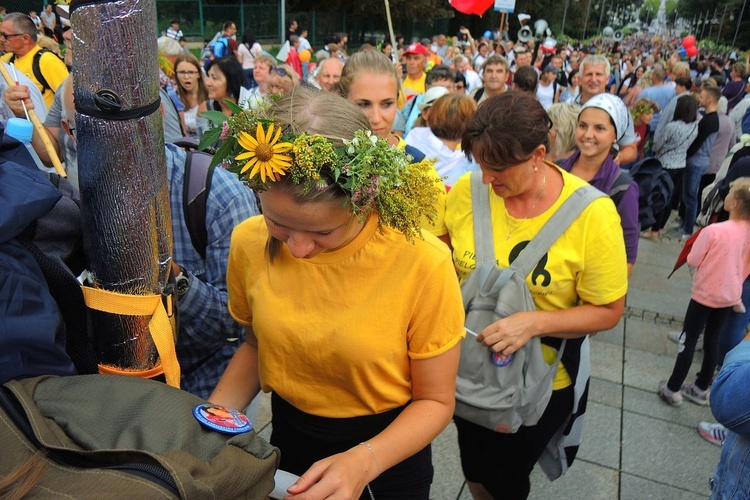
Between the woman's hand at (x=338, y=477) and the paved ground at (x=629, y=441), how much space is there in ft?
6.67

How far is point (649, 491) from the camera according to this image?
331 cm

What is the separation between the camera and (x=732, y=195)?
152 inches

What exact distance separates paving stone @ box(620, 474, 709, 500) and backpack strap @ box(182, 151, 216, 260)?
107 inches

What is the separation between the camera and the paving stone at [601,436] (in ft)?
11.7

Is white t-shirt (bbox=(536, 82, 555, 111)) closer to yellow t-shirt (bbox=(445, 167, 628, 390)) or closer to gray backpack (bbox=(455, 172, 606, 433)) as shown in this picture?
yellow t-shirt (bbox=(445, 167, 628, 390))

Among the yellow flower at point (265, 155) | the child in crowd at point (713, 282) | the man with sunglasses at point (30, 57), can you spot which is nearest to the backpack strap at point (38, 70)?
the man with sunglasses at point (30, 57)

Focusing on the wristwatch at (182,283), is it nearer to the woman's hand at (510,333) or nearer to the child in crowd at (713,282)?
the woman's hand at (510,333)

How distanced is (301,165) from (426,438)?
32.1 inches

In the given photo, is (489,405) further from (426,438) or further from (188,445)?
(188,445)

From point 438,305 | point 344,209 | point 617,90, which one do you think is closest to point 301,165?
point 344,209

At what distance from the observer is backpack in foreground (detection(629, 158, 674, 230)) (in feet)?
14.9

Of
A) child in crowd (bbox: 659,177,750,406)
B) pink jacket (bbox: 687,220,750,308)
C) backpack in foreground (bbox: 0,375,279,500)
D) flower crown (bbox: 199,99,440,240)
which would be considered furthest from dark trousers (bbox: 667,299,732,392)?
backpack in foreground (bbox: 0,375,279,500)

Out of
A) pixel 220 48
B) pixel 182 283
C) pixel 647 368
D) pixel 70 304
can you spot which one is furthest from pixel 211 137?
pixel 220 48

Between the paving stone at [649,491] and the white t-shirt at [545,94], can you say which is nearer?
the paving stone at [649,491]
